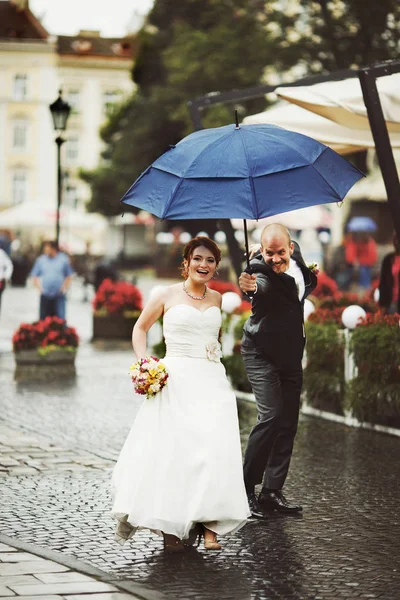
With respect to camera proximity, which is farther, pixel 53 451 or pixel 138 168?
pixel 138 168

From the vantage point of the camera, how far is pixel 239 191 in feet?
23.3

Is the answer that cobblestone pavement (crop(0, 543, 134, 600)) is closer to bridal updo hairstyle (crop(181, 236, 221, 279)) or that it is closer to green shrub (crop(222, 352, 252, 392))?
bridal updo hairstyle (crop(181, 236, 221, 279))

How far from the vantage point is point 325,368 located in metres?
12.3

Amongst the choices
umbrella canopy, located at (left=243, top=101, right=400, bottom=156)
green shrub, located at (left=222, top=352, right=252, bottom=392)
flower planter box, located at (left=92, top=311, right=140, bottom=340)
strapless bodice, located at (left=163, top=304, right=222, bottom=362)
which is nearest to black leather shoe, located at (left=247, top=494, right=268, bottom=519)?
strapless bodice, located at (left=163, top=304, right=222, bottom=362)

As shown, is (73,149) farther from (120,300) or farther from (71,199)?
(120,300)

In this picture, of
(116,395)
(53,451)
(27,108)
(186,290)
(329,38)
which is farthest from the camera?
(27,108)

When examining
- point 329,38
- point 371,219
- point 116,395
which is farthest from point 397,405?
point 371,219

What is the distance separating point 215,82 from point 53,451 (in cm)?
3184

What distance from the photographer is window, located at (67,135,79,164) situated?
349 ft

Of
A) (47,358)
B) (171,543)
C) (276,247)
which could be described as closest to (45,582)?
(171,543)

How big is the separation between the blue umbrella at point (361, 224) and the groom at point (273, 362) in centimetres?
3412

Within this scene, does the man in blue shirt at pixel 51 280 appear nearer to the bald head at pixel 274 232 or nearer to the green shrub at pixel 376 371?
the green shrub at pixel 376 371

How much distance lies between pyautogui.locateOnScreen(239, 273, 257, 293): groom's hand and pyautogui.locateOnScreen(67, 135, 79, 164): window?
99.8 metres

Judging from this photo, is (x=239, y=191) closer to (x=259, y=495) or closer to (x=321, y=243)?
(x=259, y=495)
